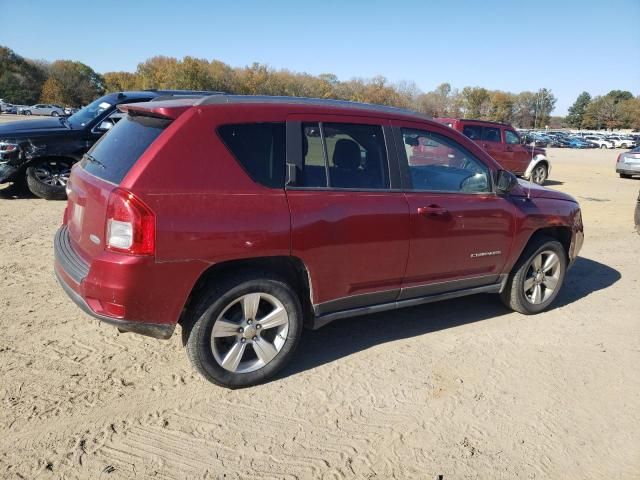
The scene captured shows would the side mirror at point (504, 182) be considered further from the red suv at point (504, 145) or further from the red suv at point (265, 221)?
the red suv at point (504, 145)

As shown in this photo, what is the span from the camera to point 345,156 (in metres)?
3.54

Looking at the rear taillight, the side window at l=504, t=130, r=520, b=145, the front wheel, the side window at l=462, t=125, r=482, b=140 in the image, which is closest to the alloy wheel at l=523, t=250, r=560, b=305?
the rear taillight

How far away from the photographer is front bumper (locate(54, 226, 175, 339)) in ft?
9.53

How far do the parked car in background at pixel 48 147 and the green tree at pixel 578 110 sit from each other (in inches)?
5507

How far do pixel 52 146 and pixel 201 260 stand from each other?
21.7ft

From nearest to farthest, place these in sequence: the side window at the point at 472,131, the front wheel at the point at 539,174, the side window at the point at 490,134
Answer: the side window at the point at 472,131, the side window at the point at 490,134, the front wheel at the point at 539,174

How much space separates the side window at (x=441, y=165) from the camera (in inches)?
151

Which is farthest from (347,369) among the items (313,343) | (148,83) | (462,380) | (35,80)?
(35,80)

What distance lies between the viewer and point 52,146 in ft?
26.6

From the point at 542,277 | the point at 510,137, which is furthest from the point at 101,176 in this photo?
the point at 510,137

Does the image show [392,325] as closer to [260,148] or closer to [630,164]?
[260,148]

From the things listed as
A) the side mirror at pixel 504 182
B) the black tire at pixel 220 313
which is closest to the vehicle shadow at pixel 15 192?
the black tire at pixel 220 313

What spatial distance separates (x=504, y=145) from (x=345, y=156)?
12.4 metres

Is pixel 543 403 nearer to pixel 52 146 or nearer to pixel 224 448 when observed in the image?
pixel 224 448
